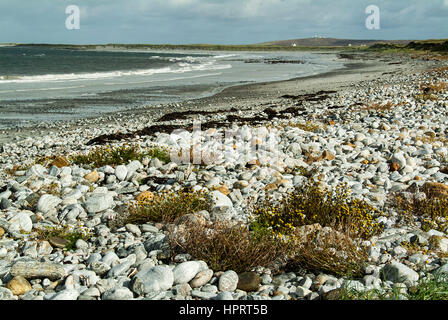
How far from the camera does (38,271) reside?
382cm

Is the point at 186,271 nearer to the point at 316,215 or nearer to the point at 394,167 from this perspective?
the point at 316,215

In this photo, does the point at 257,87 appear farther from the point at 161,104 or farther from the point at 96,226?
the point at 96,226

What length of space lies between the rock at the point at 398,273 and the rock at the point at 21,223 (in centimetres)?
428

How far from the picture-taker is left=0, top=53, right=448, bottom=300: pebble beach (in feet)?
12.3

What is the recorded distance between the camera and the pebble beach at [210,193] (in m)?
3.74

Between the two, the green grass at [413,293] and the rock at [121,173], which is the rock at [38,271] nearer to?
the green grass at [413,293]

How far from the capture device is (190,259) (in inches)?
168

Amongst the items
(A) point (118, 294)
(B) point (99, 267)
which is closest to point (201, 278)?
(A) point (118, 294)

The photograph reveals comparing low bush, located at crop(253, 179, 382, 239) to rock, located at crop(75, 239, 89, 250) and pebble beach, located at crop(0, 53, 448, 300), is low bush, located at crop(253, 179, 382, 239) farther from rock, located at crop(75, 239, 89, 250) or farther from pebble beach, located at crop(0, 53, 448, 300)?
rock, located at crop(75, 239, 89, 250)

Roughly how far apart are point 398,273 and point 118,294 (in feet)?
8.44

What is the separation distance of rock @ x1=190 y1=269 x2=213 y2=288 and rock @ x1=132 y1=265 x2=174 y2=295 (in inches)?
8.3

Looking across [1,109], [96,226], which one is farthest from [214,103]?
[96,226]

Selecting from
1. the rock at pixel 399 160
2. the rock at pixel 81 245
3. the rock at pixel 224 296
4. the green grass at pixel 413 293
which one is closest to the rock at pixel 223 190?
the rock at pixel 81 245

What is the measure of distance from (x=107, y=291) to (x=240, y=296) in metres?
1.20
